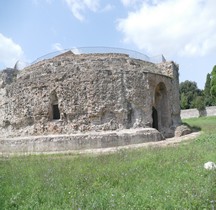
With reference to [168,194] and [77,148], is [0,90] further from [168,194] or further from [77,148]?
[168,194]

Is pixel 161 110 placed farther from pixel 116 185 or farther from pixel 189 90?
pixel 189 90

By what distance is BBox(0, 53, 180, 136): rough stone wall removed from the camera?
16.7 m

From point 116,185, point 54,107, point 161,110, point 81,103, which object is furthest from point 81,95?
point 116,185

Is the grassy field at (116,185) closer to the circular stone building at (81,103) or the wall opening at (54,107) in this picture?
the circular stone building at (81,103)

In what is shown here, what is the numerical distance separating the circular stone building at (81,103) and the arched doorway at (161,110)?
225 centimetres

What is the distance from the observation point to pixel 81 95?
16.7m

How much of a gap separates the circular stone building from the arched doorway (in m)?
2.25

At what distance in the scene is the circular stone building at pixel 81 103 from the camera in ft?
52.4

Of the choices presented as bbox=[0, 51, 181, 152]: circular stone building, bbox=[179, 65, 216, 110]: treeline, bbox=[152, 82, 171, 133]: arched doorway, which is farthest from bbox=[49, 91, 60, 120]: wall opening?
bbox=[179, 65, 216, 110]: treeline

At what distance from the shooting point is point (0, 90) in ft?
64.9

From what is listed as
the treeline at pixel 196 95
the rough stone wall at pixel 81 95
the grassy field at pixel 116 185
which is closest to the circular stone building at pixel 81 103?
the rough stone wall at pixel 81 95

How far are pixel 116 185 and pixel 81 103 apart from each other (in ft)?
33.6

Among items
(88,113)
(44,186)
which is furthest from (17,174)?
(88,113)

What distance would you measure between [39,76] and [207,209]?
47.7 ft
